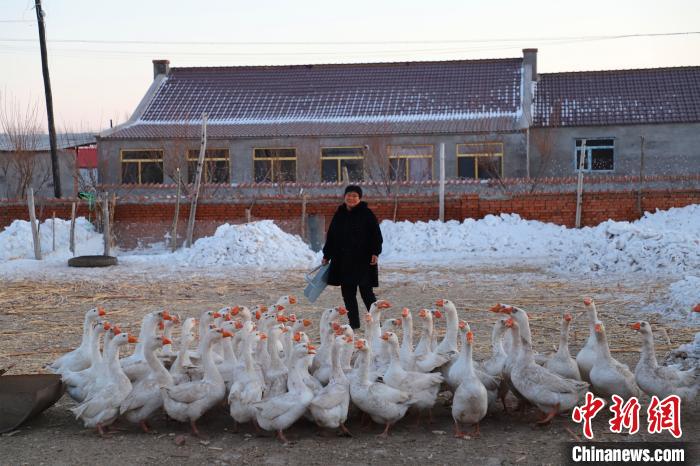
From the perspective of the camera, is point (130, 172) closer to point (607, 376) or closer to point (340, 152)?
point (340, 152)

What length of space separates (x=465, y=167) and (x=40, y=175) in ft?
54.8

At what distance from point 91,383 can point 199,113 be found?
27254 mm

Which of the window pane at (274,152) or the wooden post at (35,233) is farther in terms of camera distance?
the window pane at (274,152)

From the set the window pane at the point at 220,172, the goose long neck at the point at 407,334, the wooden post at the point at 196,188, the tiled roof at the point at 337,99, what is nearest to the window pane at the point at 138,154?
the tiled roof at the point at 337,99

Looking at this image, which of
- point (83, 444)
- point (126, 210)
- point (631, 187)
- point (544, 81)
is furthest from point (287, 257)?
point (544, 81)

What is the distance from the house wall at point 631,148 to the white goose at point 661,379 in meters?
24.4

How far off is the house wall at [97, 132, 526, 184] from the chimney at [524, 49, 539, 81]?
5662 millimetres

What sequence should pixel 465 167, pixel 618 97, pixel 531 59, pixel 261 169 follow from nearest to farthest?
pixel 465 167
pixel 261 169
pixel 618 97
pixel 531 59

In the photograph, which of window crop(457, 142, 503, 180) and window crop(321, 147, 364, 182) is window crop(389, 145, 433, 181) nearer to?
window crop(457, 142, 503, 180)

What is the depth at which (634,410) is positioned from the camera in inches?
255

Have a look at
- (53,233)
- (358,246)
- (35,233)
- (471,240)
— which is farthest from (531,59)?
(358,246)

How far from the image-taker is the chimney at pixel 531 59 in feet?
112

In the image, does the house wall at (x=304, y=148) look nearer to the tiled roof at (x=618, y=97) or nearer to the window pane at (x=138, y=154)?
the window pane at (x=138, y=154)

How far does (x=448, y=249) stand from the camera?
69.5ft
